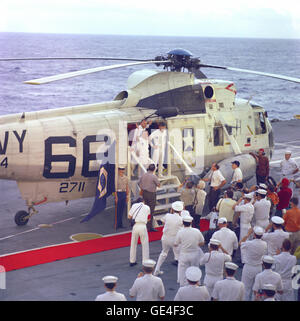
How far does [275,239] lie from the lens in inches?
414

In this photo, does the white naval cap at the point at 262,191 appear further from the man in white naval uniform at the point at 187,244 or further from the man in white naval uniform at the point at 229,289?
the man in white naval uniform at the point at 229,289

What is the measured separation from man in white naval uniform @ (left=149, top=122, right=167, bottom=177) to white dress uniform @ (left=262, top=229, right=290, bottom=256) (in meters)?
4.95

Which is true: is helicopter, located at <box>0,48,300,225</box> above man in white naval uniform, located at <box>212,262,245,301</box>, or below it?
above

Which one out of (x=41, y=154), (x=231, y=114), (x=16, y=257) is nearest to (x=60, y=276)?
(x=16, y=257)

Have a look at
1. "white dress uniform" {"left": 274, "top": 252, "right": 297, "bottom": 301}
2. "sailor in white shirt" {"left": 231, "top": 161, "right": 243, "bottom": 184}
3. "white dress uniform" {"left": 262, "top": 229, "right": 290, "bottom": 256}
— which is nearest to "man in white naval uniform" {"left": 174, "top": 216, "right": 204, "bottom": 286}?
"white dress uniform" {"left": 262, "top": 229, "right": 290, "bottom": 256}

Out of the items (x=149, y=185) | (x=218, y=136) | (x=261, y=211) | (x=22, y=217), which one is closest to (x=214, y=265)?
(x=261, y=211)

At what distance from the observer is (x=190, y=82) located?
15.9 m

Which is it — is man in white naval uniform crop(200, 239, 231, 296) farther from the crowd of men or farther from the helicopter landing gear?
the helicopter landing gear

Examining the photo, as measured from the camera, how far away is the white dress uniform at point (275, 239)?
1050 cm

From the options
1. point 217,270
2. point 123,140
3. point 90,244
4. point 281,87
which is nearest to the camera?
point 217,270

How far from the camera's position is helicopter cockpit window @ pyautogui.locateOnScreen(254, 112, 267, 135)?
1758 cm

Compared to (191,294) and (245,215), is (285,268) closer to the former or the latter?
(191,294)

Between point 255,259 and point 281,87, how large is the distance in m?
93.3
